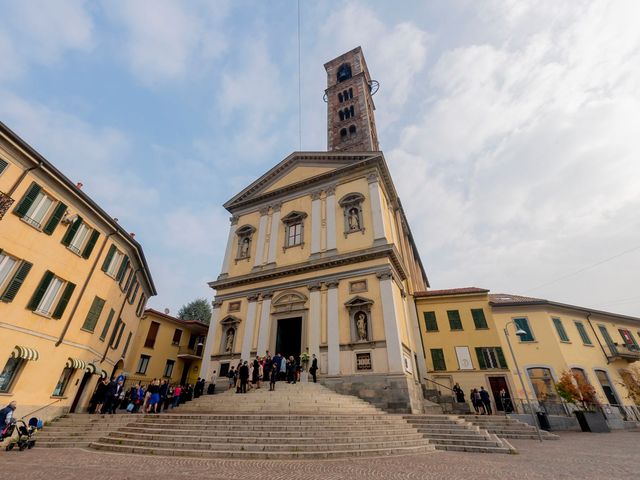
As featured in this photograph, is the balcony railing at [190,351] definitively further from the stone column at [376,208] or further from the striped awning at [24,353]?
the stone column at [376,208]

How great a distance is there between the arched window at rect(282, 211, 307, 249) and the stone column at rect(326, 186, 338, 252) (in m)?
1.85

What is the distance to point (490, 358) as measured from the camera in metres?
19.2

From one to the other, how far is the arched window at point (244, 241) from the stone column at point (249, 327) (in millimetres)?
3699

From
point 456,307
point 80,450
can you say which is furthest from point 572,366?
point 80,450

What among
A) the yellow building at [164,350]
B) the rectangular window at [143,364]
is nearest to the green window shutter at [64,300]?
the yellow building at [164,350]

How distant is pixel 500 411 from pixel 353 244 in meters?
13.6

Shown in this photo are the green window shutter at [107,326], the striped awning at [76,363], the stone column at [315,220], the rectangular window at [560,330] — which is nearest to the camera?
the striped awning at [76,363]

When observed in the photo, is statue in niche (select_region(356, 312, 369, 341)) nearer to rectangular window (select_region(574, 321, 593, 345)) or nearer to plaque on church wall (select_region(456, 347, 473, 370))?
plaque on church wall (select_region(456, 347, 473, 370))

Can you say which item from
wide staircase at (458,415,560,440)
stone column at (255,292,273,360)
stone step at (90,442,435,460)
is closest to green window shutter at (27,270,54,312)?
stone step at (90,442,435,460)

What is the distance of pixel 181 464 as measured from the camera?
627 cm

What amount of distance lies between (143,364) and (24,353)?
48.0 feet

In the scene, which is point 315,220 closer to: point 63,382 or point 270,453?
point 270,453

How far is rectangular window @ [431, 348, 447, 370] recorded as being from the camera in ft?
65.1

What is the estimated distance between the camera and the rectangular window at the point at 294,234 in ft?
63.6
